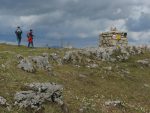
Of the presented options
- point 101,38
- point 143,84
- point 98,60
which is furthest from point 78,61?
point 101,38

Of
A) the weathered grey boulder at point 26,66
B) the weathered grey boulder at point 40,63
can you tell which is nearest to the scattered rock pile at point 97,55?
the weathered grey boulder at point 40,63

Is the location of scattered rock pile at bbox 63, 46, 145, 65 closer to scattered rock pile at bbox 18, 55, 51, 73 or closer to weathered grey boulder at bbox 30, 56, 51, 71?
scattered rock pile at bbox 18, 55, 51, 73

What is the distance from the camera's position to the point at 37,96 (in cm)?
3284

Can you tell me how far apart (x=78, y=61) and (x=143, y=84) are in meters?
8.43

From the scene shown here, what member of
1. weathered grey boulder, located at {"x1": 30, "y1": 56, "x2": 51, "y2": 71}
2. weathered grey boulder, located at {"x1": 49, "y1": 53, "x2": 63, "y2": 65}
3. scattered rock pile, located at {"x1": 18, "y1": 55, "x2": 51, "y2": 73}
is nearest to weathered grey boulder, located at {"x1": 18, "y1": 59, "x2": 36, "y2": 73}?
scattered rock pile, located at {"x1": 18, "y1": 55, "x2": 51, "y2": 73}

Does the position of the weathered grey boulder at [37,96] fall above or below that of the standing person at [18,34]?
below

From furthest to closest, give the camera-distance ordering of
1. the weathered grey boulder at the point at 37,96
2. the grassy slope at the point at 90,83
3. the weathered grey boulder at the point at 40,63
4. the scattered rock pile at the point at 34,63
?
1. the weathered grey boulder at the point at 40,63
2. the scattered rock pile at the point at 34,63
3. the grassy slope at the point at 90,83
4. the weathered grey boulder at the point at 37,96

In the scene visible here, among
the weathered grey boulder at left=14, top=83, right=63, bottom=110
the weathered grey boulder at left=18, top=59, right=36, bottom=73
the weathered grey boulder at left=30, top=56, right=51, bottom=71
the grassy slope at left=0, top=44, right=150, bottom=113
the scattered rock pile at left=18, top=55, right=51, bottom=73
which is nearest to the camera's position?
the weathered grey boulder at left=14, top=83, right=63, bottom=110

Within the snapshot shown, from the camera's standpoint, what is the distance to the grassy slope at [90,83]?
36.2m

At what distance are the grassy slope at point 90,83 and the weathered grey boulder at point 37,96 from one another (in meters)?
0.55

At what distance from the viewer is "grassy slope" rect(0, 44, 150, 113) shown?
36.2 meters

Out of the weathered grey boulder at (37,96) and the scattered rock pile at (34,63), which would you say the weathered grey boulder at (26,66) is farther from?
the weathered grey boulder at (37,96)

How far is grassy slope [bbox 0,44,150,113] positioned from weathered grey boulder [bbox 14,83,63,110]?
21.6 inches

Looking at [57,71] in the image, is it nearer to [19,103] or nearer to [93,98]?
[93,98]
